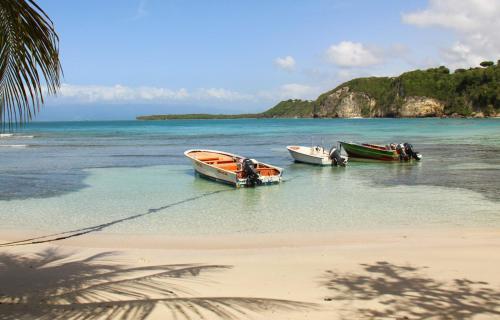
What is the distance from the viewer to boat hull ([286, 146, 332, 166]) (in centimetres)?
2781

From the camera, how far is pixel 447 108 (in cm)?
16138

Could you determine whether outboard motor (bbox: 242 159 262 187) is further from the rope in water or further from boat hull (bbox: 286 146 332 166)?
boat hull (bbox: 286 146 332 166)

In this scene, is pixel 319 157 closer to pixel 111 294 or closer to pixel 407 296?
pixel 407 296

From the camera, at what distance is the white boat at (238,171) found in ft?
65.6

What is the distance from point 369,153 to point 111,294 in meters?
Answer: 26.0

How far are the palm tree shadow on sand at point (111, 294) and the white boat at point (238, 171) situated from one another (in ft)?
37.7

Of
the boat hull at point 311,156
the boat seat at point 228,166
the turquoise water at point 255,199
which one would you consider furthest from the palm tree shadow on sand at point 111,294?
the boat hull at point 311,156

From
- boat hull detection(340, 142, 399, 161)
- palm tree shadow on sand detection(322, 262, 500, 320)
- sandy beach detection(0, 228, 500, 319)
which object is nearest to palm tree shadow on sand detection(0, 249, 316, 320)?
sandy beach detection(0, 228, 500, 319)

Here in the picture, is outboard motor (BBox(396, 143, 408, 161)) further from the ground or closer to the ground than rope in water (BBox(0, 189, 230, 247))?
further from the ground

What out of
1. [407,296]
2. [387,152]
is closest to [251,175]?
[387,152]

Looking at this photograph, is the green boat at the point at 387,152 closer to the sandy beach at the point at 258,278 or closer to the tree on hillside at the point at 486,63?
the sandy beach at the point at 258,278

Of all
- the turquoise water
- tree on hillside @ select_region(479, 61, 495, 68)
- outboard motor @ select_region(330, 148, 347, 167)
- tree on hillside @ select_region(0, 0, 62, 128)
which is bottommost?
the turquoise water

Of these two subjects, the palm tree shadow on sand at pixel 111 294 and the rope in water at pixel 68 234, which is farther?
the rope in water at pixel 68 234

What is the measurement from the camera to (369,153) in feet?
101
